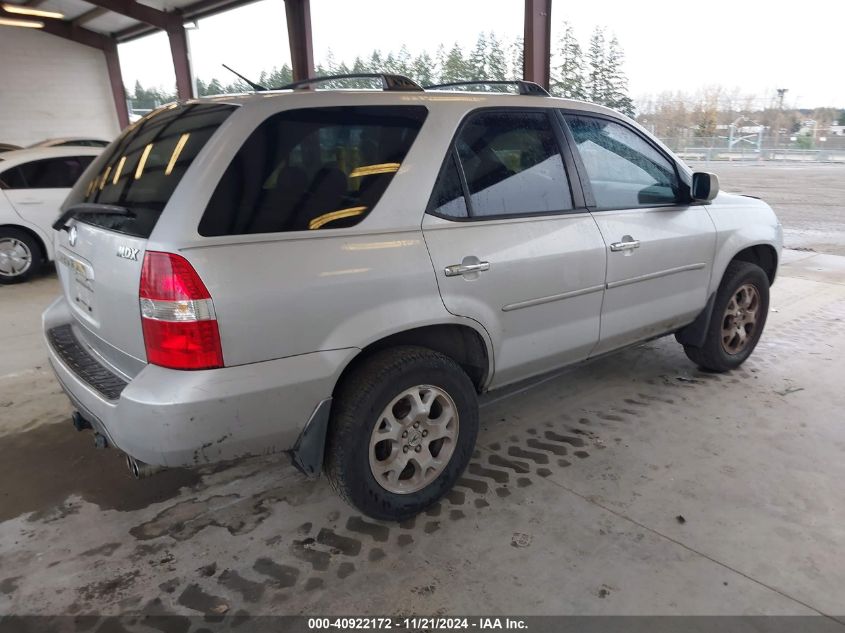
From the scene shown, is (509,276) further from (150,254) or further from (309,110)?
(150,254)

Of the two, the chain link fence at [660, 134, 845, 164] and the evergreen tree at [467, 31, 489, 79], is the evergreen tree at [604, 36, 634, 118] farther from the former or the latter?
the chain link fence at [660, 134, 845, 164]

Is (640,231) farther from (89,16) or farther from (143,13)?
(89,16)

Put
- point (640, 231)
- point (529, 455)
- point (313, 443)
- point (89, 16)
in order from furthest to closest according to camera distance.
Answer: point (89, 16), point (640, 231), point (529, 455), point (313, 443)

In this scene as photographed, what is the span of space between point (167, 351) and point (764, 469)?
110 inches

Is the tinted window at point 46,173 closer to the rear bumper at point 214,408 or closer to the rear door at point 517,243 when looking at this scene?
the rear bumper at point 214,408

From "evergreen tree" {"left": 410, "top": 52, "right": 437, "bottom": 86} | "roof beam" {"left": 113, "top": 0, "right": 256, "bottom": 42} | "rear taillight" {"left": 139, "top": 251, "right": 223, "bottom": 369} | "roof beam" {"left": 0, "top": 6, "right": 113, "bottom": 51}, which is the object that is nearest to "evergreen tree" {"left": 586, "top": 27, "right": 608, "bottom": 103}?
"evergreen tree" {"left": 410, "top": 52, "right": 437, "bottom": 86}

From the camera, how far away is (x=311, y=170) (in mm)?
2145

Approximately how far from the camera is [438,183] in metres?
2.44

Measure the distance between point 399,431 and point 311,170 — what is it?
1.10 m

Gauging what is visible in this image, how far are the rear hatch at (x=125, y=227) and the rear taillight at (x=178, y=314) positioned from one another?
0.08 meters

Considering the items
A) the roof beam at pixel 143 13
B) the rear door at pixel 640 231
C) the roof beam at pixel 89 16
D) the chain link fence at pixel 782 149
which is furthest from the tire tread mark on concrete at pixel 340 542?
the chain link fence at pixel 782 149

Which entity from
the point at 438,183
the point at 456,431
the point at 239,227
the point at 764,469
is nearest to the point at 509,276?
the point at 438,183

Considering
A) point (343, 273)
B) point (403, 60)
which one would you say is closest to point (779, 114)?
point (403, 60)

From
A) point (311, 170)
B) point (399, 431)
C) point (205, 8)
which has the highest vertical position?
point (205, 8)
